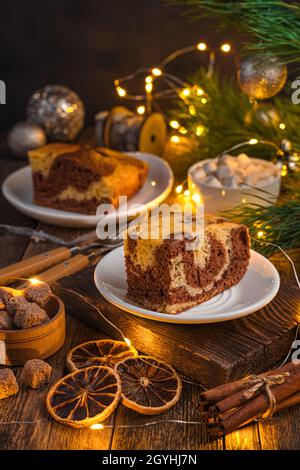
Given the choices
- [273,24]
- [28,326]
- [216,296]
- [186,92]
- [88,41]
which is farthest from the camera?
[88,41]

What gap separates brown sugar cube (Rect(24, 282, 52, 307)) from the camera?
1.81 meters

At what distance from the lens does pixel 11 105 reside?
13.1ft

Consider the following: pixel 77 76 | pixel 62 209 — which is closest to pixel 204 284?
pixel 62 209

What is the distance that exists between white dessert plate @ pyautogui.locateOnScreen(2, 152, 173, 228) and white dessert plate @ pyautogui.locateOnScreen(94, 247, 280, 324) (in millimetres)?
581

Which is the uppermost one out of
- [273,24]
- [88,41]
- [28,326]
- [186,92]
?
[273,24]

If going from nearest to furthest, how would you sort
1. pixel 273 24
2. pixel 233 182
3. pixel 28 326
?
pixel 28 326, pixel 273 24, pixel 233 182

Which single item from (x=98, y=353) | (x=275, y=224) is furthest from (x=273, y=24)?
(x=98, y=353)

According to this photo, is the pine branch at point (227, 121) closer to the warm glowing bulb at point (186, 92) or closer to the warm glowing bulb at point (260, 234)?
the warm glowing bulb at point (186, 92)

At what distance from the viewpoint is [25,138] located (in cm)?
328

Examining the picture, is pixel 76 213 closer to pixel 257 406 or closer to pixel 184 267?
pixel 184 267

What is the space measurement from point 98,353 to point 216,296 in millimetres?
357

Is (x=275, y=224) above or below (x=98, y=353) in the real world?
above
